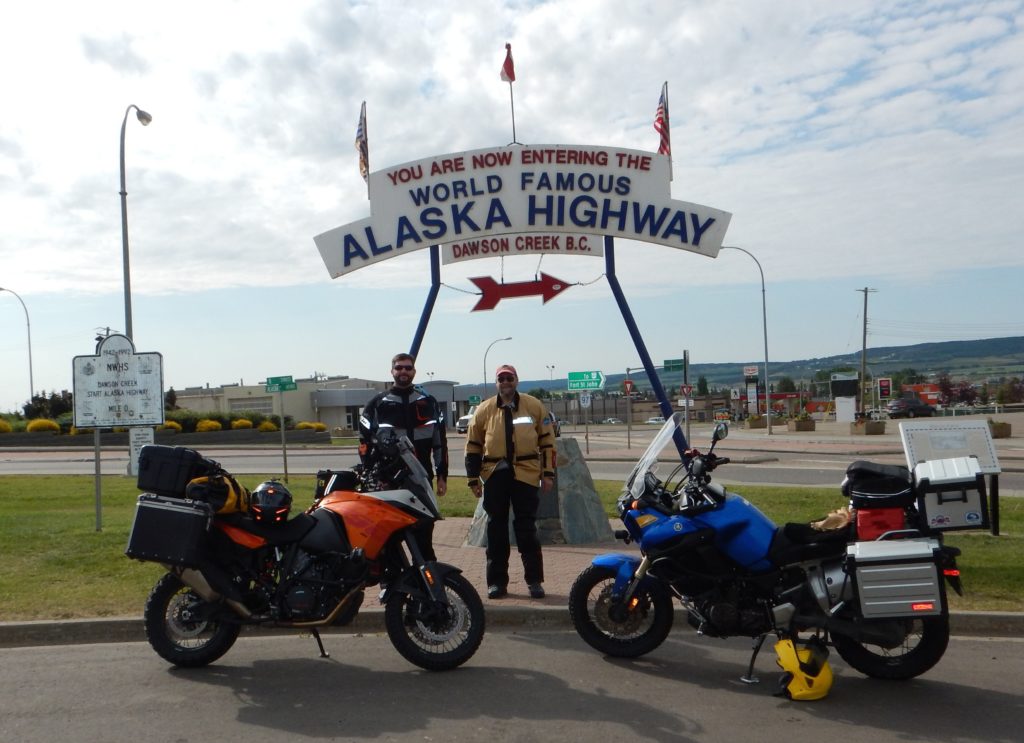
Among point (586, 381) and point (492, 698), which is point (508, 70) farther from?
point (586, 381)

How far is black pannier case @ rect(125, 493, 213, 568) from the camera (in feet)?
18.4

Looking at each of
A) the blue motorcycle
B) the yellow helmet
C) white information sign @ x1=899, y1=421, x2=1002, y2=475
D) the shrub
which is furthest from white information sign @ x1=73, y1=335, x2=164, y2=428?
the shrub

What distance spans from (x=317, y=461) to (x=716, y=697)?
87.6 feet

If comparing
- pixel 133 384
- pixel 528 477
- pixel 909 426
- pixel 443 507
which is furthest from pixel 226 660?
pixel 443 507

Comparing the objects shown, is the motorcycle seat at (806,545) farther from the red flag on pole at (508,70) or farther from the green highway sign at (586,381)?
the green highway sign at (586,381)

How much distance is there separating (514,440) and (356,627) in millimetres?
1772

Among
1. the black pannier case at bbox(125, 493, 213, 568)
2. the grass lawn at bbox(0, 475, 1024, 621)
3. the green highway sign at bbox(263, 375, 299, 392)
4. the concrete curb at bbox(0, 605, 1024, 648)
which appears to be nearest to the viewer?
the black pannier case at bbox(125, 493, 213, 568)

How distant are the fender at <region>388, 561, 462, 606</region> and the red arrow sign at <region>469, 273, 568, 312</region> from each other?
553 centimetres

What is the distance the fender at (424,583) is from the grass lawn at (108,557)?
2470 millimetres

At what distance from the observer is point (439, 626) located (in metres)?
5.80

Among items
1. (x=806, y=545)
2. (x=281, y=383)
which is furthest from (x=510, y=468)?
(x=281, y=383)

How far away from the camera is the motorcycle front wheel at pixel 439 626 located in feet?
18.9

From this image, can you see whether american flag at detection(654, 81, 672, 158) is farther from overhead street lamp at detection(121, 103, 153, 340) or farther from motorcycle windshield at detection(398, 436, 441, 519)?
overhead street lamp at detection(121, 103, 153, 340)

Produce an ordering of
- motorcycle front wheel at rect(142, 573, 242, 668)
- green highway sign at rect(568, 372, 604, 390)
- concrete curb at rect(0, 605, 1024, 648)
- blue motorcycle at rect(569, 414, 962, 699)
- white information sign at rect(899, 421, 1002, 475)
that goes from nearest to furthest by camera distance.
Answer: blue motorcycle at rect(569, 414, 962, 699), motorcycle front wheel at rect(142, 573, 242, 668), concrete curb at rect(0, 605, 1024, 648), white information sign at rect(899, 421, 1002, 475), green highway sign at rect(568, 372, 604, 390)
